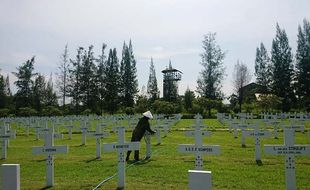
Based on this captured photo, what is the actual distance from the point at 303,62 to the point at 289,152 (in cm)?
5607

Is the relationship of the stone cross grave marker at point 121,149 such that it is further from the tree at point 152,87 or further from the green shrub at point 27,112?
the tree at point 152,87

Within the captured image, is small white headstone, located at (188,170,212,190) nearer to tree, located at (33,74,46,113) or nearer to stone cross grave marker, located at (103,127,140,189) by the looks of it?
stone cross grave marker, located at (103,127,140,189)

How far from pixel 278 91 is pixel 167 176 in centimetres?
5306

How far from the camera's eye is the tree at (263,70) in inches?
2422

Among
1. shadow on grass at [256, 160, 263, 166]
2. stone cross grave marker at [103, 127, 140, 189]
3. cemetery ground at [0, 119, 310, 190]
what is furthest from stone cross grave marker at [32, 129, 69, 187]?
shadow on grass at [256, 160, 263, 166]

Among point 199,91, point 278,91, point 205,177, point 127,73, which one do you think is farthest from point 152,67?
point 205,177

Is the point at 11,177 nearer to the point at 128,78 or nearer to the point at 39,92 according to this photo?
the point at 128,78

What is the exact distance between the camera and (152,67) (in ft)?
238

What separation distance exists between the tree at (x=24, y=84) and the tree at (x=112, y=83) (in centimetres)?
1416

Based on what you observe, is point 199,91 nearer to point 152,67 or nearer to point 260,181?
point 152,67

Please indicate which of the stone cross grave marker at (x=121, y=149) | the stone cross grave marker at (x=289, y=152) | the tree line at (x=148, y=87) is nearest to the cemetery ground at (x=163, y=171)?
the stone cross grave marker at (x=121, y=149)

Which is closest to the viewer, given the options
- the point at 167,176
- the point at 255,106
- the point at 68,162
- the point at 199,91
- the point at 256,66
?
the point at 167,176

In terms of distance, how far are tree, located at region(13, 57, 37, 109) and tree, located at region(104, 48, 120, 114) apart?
14.2 metres

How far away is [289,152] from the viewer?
708 cm
